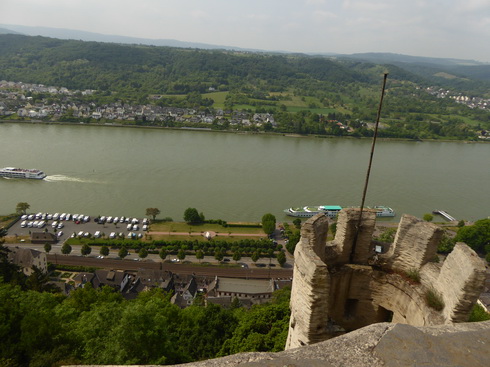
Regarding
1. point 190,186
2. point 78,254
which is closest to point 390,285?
point 78,254

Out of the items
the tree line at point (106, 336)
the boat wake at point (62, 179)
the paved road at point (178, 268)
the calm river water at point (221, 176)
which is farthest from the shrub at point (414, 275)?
the boat wake at point (62, 179)

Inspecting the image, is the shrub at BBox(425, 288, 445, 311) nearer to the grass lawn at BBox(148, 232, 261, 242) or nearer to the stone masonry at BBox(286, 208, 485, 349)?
the stone masonry at BBox(286, 208, 485, 349)

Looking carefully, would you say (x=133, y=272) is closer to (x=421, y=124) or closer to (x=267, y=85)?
(x=421, y=124)

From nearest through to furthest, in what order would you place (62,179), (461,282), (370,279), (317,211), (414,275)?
(461,282)
(414,275)
(370,279)
(317,211)
(62,179)

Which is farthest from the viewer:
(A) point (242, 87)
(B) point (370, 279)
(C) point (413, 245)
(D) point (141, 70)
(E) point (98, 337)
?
(D) point (141, 70)

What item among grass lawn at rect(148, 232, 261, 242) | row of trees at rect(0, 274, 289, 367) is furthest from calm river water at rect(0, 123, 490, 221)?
row of trees at rect(0, 274, 289, 367)

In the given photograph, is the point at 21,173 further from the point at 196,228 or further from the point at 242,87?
the point at 242,87

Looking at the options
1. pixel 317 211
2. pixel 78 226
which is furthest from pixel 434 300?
pixel 78 226
